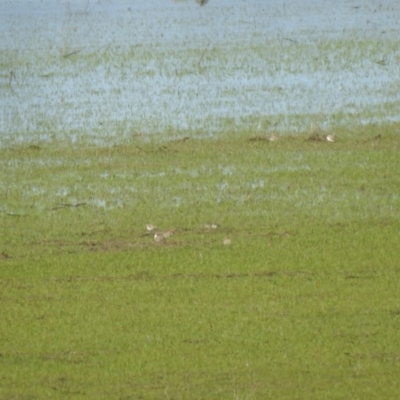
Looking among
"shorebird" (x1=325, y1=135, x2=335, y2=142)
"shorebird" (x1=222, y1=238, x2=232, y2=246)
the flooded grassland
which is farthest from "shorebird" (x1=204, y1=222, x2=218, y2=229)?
"shorebird" (x1=325, y1=135, x2=335, y2=142)

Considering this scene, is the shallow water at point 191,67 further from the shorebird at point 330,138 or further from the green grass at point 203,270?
the green grass at point 203,270

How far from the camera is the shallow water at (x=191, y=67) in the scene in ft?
39.3

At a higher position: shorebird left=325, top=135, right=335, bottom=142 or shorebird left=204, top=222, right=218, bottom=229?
shorebird left=204, top=222, right=218, bottom=229

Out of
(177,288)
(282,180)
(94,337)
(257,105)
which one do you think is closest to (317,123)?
(257,105)

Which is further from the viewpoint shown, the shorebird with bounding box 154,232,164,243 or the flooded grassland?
the shorebird with bounding box 154,232,164,243

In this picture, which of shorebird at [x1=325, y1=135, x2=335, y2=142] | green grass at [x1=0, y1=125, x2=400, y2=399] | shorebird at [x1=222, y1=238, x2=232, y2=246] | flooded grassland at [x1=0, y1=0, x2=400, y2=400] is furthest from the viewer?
shorebird at [x1=325, y1=135, x2=335, y2=142]

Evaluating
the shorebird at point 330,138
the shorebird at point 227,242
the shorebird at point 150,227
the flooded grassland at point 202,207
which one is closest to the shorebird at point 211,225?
the flooded grassland at point 202,207

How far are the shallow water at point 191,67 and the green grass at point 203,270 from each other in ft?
2.34

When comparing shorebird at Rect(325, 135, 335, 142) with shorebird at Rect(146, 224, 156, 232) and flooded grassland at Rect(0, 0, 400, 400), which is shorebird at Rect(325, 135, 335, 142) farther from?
shorebird at Rect(146, 224, 156, 232)

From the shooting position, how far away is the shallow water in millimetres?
11992

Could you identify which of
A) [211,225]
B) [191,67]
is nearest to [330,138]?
[211,225]

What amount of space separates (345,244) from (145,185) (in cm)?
228

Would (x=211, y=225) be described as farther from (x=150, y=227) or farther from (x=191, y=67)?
(x=191, y=67)

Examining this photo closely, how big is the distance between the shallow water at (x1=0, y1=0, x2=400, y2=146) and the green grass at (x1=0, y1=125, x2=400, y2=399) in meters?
0.71
